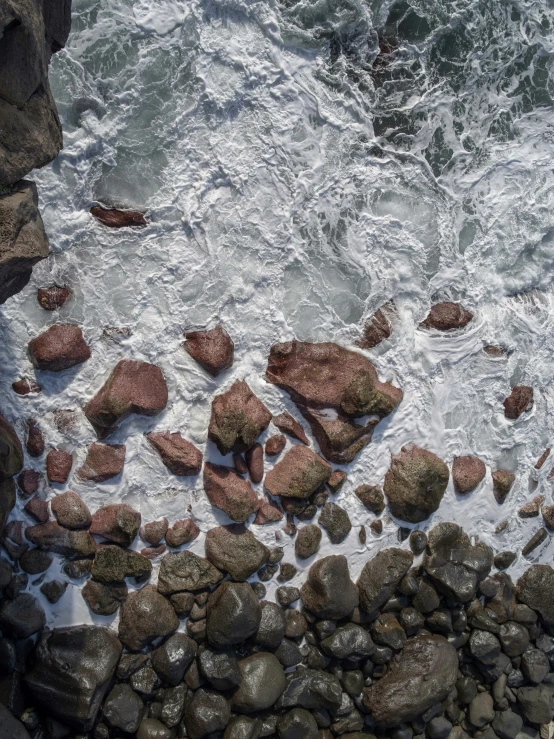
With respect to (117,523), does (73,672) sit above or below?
below

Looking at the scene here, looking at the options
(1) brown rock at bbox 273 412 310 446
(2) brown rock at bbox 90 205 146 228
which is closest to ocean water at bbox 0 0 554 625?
(2) brown rock at bbox 90 205 146 228

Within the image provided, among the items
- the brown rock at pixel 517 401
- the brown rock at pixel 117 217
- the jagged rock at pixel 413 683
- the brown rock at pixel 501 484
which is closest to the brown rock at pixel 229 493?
the jagged rock at pixel 413 683

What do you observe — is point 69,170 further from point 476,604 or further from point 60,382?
point 476,604

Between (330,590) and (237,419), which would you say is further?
(330,590)

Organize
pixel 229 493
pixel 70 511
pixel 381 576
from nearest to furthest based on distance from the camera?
pixel 70 511 → pixel 229 493 → pixel 381 576

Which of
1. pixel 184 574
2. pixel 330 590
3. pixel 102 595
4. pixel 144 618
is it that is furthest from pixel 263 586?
pixel 102 595

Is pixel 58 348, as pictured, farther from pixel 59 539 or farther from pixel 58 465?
pixel 59 539

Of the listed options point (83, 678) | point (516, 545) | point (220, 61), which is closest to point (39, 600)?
point (83, 678)
